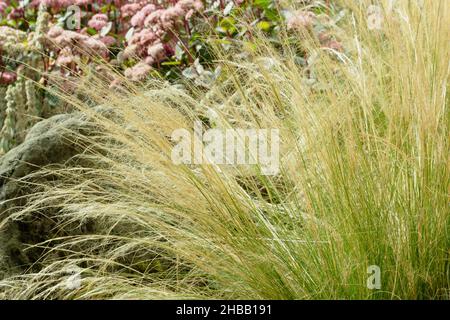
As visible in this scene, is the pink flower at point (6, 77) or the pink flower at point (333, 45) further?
the pink flower at point (6, 77)

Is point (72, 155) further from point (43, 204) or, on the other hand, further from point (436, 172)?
point (436, 172)

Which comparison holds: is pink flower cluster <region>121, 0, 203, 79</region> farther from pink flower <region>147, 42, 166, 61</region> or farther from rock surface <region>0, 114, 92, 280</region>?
rock surface <region>0, 114, 92, 280</region>

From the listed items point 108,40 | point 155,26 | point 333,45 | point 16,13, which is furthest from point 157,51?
point 16,13

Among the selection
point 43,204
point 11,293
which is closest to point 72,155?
point 43,204

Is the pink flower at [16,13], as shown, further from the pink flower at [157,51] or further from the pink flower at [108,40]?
the pink flower at [157,51]

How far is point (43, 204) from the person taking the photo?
2.88m

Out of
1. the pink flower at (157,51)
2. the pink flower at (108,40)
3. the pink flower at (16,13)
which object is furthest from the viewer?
the pink flower at (16,13)

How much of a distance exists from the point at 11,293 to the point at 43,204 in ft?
1.26

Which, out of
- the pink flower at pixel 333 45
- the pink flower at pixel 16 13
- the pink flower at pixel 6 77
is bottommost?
the pink flower at pixel 6 77

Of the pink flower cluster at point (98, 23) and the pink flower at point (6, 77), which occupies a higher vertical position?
the pink flower cluster at point (98, 23)

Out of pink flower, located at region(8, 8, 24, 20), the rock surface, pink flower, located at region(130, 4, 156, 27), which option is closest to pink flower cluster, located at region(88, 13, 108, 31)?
pink flower, located at region(130, 4, 156, 27)

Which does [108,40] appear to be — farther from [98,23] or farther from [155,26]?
[155,26]

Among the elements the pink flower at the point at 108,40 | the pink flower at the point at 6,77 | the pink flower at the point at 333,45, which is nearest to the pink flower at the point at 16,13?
the pink flower at the point at 6,77
